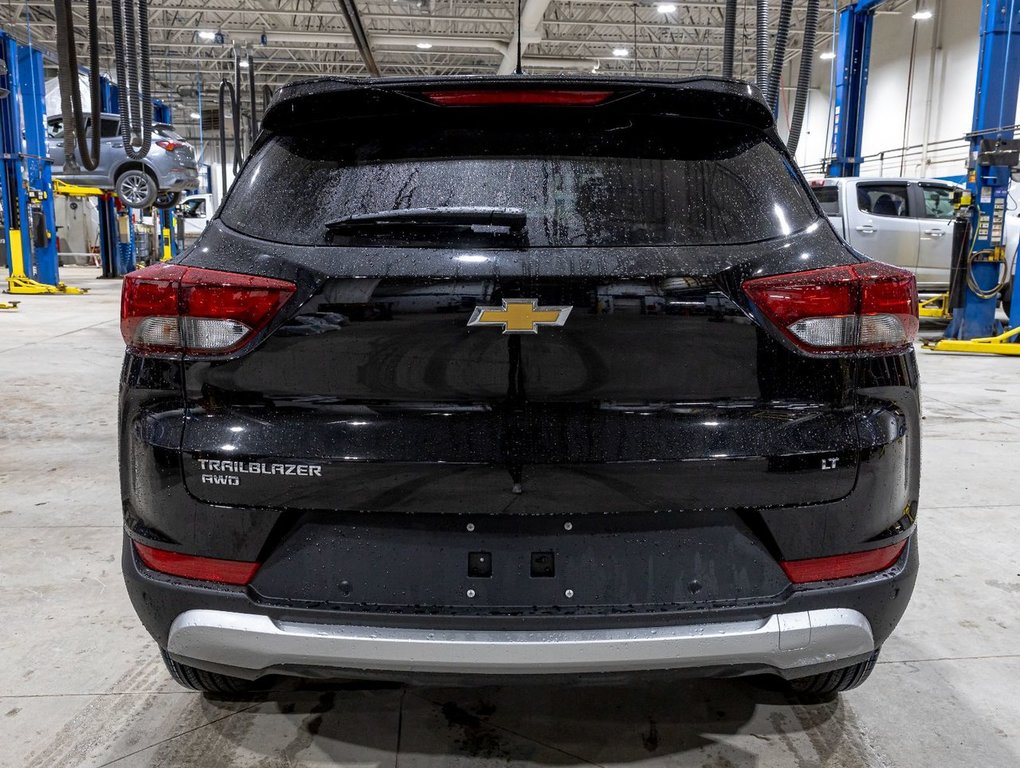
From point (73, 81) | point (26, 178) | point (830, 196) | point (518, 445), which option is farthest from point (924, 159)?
point (518, 445)

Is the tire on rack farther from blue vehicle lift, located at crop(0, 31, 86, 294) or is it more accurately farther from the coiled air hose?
the coiled air hose

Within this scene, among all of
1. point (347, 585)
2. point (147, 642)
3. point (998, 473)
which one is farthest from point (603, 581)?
point (998, 473)

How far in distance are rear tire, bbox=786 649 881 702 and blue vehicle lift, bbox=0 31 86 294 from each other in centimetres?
1440

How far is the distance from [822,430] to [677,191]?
1.73 ft

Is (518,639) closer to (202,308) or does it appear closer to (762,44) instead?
(202,308)

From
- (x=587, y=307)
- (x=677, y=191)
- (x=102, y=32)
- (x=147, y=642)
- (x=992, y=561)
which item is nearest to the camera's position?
(x=587, y=307)

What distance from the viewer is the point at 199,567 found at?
149 centimetres

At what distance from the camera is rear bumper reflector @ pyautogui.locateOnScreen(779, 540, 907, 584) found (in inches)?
57.6

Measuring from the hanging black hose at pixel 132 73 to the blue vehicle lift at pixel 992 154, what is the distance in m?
7.60

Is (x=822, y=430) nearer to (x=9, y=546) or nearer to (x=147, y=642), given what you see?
(x=147, y=642)

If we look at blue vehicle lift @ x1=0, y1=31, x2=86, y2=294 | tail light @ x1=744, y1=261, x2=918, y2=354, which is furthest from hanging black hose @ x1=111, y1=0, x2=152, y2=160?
blue vehicle lift @ x1=0, y1=31, x2=86, y2=294

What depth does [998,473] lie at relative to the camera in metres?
4.09

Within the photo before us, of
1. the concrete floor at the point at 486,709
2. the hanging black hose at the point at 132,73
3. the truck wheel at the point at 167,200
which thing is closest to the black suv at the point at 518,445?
the concrete floor at the point at 486,709

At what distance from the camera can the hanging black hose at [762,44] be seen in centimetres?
377
